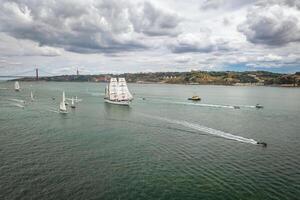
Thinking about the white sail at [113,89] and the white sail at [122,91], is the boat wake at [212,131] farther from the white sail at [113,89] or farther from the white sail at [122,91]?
the white sail at [113,89]

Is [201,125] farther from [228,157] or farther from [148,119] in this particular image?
[228,157]

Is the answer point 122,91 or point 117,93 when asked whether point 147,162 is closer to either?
point 117,93

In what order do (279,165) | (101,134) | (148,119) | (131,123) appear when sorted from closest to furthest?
(279,165) → (101,134) → (131,123) → (148,119)

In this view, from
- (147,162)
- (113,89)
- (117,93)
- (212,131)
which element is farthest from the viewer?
(113,89)

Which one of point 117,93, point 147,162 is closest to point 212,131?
point 147,162

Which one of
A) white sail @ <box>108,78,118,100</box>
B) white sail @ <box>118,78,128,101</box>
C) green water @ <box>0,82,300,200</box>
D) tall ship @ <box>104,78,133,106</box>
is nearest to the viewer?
green water @ <box>0,82,300,200</box>

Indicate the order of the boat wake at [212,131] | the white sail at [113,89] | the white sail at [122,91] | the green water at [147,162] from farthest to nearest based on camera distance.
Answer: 1. the white sail at [113,89]
2. the white sail at [122,91]
3. the boat wake at [212,131]
4. the green water at [147,162]

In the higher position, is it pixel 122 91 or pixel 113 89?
pixel 113 89

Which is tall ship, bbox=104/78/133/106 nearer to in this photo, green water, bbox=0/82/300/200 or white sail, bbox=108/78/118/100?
white sail, bbox=108/78/118/100

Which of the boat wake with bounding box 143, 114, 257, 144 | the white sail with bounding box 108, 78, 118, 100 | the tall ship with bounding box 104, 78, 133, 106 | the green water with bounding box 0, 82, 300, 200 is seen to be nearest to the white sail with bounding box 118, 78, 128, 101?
the tall ship with bounding box 104, 78, 133, 106

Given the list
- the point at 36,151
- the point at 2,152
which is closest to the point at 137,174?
the point at 36,151

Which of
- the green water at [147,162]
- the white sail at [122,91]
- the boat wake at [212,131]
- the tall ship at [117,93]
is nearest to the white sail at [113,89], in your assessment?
the tall ship at [117,93]
